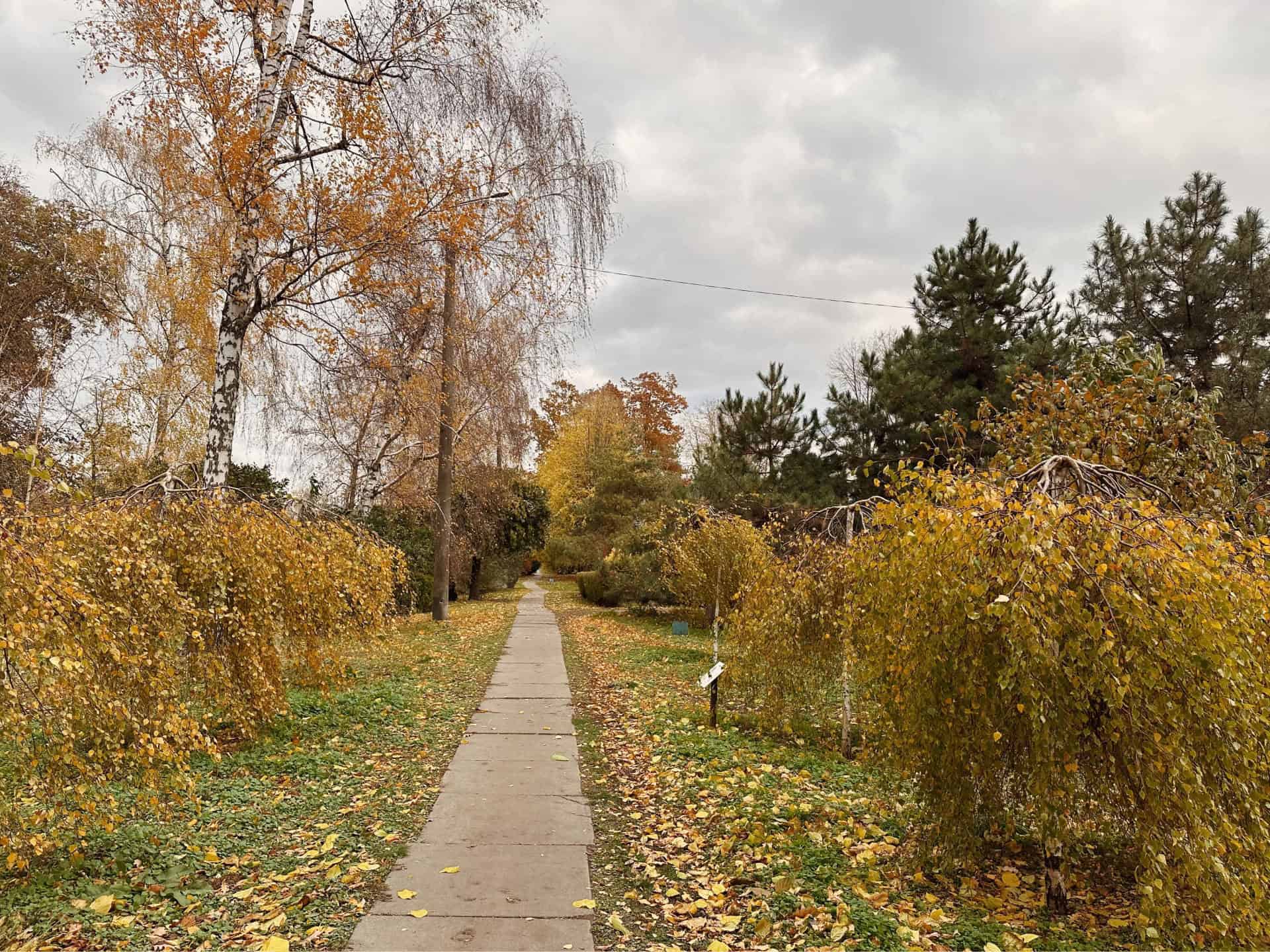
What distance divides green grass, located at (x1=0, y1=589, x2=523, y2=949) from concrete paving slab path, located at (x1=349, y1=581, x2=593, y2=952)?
0.51 ft

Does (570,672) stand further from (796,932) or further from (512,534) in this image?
(512,534)

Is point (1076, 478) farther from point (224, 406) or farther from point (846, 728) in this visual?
point (224, 406)

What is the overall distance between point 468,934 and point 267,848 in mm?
1630

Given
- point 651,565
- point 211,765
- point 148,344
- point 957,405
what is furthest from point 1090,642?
point 148,344

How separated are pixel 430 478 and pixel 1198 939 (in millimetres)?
19536

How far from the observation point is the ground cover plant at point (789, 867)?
303 centimetres

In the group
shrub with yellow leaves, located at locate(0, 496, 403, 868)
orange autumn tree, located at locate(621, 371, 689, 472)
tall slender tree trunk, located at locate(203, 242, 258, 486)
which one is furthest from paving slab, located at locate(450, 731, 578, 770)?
orange autumn tree, located at locate(621, 371, 689, 472)

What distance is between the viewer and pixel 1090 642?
2746mm

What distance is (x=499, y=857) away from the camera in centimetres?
384

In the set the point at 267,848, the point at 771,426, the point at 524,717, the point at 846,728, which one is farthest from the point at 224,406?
the point at 771,426

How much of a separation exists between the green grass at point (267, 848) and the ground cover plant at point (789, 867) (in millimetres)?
1242

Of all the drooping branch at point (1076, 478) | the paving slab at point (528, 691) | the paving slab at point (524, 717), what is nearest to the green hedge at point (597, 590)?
the paving slab at point (528, 691)

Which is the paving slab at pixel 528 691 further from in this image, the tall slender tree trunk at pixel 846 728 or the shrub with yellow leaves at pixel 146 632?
the tall slender tree trunk at pixel 846 728

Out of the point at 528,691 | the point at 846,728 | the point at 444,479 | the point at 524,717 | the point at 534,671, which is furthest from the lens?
the point at 444,479
